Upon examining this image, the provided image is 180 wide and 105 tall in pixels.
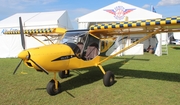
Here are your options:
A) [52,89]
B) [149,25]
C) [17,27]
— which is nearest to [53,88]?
[52,89]

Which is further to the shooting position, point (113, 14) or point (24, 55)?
point (113, 14)

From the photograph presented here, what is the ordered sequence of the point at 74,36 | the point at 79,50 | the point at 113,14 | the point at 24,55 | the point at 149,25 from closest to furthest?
1. the point at 24,55
2. the point at 149,25
3. the point at 79,50
4. the point at 74,36
5. the point at 113,14

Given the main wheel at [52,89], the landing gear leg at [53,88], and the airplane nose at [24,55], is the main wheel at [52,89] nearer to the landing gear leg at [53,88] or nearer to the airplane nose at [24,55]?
the landing gear leg at [53,88]

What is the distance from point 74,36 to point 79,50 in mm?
620

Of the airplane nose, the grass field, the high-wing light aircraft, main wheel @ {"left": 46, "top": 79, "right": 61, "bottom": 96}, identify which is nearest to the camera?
the airplane nose

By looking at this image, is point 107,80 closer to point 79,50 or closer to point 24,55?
point 79,50

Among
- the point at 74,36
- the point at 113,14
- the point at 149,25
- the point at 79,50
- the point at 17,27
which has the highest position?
the point at 113,14

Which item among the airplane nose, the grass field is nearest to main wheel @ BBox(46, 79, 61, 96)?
the grass field

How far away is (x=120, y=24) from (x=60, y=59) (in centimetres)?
220

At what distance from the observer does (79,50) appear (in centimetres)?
562

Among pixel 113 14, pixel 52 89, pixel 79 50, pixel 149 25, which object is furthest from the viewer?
pixel 113 14

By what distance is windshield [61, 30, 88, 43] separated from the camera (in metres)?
5.79

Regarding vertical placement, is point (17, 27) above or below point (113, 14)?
below

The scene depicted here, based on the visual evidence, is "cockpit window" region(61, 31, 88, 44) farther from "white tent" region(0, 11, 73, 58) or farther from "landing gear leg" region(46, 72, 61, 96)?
"white tent" region(0, 11, 73, 58)
